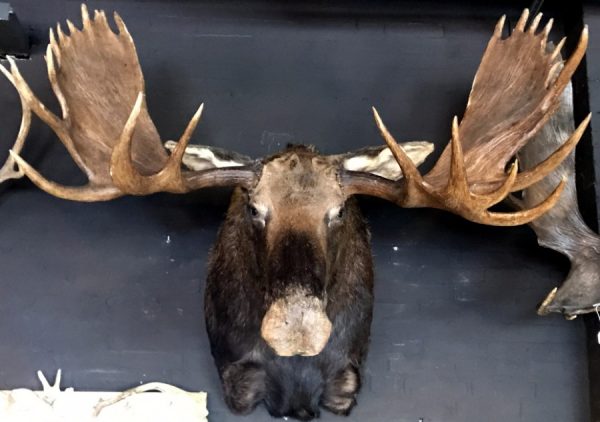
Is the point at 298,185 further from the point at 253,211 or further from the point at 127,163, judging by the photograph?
the point at 127,163

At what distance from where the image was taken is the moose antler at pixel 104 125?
2406 millimetres

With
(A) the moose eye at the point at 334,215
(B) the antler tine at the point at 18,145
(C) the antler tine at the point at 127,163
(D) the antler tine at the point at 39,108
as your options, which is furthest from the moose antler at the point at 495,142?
(B) the antler tine at the point at 18,145

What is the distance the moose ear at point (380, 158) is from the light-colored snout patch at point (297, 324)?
770mm

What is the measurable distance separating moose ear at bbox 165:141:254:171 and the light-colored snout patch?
0.82m

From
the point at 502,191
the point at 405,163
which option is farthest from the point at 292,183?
the point at 502,191

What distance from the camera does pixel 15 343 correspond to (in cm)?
301

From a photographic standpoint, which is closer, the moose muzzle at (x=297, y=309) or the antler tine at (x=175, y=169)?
the moose muzzle at (x=297, y=309)

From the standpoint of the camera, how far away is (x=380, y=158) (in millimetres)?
2717

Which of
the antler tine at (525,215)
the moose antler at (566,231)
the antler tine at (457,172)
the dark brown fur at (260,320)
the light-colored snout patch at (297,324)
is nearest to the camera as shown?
the light-colored snout patch at (297,324)

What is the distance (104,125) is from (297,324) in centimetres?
124

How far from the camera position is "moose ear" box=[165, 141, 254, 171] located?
2719mm

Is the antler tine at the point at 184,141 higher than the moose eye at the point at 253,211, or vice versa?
the antler tine at the point at 184,141

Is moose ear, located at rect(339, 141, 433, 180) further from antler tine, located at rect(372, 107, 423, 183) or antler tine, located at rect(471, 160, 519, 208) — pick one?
antler tine, located at rect(471, 160, 519, 208)

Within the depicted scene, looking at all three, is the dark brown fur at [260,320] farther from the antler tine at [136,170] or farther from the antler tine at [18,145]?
the antler tine at [18,145]
